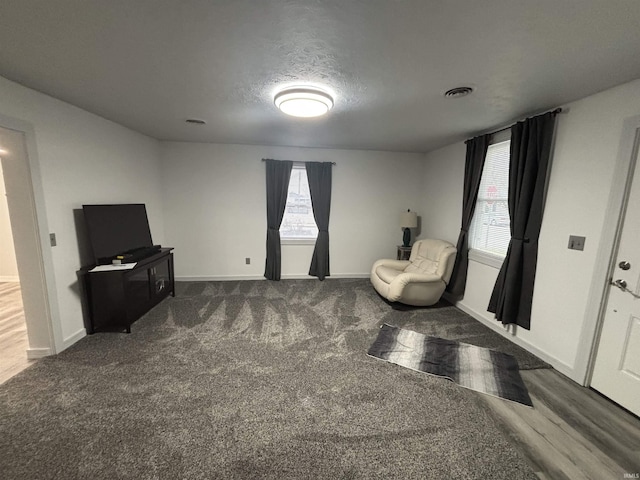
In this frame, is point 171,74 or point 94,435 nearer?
point 94,435

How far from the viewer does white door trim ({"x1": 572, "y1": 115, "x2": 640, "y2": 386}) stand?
6.07ft

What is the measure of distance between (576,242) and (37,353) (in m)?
4.87

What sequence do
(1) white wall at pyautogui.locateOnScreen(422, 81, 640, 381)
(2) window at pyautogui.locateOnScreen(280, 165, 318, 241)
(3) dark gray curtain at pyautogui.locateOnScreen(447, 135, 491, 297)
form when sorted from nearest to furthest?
(1) white wall at pyautogui.locateOnScreen(422, 81, 640, 381)
(3) dark gray curtain at pyautogui.locateOnScreen(447, 135, 491, 297)
(2) window at pyautogui.locateOnScreen(280, 165, 318, 241)

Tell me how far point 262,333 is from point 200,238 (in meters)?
2.39

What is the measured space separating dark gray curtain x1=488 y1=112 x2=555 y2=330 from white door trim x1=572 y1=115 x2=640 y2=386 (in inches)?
18.9

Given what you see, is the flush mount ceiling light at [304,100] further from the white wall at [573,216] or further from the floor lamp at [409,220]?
the floor lamp at [409,220]

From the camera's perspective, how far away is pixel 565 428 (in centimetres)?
170

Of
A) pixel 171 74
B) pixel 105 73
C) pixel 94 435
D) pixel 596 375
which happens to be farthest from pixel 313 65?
pixel 596 375

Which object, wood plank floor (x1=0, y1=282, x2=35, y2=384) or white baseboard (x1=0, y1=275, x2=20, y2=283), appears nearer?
wood plank floor (x1=0, y1=282, x2=35, y2=384)

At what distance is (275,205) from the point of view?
4.41m

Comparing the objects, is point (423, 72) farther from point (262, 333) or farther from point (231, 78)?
point (262, 333)

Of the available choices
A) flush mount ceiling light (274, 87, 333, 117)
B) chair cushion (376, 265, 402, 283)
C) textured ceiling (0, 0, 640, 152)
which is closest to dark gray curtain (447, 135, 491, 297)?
textured ceiling (0, 0, 640, 152)

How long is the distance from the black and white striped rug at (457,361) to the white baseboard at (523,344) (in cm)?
28

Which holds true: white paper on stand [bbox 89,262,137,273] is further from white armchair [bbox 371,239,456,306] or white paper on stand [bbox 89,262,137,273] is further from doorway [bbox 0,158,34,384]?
white armchair [bbox 371,239,456,306]
